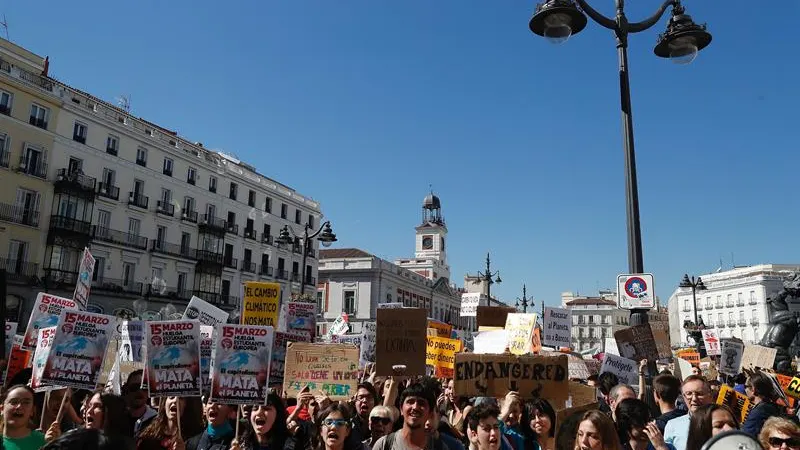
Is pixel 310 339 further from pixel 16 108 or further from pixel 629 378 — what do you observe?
pixel 16 108

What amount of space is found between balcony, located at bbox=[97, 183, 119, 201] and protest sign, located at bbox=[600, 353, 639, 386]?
112ft

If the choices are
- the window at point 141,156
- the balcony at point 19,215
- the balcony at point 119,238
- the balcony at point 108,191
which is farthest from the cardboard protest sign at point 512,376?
the window at point 141,156

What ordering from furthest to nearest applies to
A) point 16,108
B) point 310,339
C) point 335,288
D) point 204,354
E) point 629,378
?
point 335,288
point 16,108
point 310,339
point 629,378
point 204,354

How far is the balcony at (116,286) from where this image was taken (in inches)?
1388

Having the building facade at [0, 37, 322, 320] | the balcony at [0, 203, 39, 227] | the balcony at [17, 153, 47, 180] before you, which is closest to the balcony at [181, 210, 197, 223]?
the building facade at [0, 37, 322, 320]

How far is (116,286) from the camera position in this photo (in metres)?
36.3

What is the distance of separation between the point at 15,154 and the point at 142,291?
10245mm

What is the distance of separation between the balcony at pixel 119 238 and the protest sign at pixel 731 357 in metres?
33.6

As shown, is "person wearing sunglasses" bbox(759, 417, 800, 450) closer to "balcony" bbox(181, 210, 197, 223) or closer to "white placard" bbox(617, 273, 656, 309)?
"white placard" bbox(617, 273, 656, 309)

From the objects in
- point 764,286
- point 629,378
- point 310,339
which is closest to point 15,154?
point 310,339

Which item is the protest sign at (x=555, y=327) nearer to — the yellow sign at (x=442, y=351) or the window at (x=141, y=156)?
the yellow sign at (x=442, y=351)

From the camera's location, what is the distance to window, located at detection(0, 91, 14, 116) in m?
31.7

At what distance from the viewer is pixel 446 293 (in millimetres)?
87125

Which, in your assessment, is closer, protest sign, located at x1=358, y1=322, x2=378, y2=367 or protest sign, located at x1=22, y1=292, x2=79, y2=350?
protest sign, located at x1=22, y1=292, x2=79, y2=350
